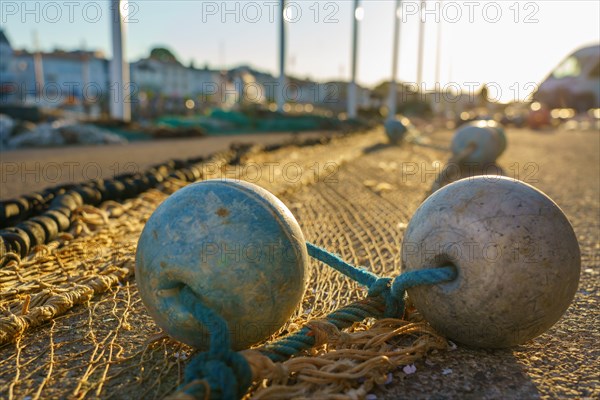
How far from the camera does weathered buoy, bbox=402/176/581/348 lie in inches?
83.6

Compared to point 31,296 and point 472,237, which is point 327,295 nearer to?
point 472,237

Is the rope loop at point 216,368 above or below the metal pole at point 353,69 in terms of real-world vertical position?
below

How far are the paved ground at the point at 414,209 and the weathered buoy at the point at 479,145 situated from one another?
1.72 feet

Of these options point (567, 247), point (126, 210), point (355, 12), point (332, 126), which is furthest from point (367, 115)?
point (567, 247)

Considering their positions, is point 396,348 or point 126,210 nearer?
point 396,348

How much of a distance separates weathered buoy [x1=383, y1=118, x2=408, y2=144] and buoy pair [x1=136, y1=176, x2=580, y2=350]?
12098 millimetres

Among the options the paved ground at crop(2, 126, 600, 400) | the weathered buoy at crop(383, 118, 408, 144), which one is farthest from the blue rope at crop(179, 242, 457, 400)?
the weathered buoy at crop(383, 118, 408, 144)

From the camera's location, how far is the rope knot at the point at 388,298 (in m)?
2.46

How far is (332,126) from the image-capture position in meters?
23.9

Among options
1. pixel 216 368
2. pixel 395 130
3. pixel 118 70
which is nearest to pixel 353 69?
pixel 118 70

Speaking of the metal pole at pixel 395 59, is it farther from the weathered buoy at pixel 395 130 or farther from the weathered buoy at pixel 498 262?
the weathered buoy at pixel 498 262

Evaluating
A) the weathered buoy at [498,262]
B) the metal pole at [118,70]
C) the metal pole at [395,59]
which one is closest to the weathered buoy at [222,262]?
the weathered buoy at [498,262]

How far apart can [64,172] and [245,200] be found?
7.19m

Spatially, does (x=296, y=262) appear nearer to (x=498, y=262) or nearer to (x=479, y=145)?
(x=498, y=262)
